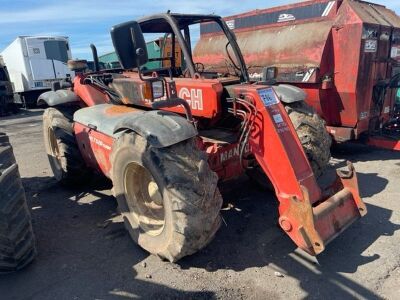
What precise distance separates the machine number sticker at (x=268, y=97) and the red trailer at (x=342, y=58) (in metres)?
2.96

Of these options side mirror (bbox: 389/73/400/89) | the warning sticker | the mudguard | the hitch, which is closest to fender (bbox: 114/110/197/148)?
the mudguard

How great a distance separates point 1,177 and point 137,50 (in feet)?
5.18

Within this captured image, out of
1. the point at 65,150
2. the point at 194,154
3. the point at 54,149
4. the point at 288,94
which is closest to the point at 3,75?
the point at 54,149

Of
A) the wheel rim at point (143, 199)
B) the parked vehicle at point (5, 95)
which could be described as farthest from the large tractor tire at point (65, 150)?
the parked vehicle at point (5, 95)

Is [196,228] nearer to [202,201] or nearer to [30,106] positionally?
[202,201]

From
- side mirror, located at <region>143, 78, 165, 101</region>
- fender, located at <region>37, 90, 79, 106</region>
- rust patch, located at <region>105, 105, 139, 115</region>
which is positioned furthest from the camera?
fender, located at <region>37, 90, 79, 106</region>

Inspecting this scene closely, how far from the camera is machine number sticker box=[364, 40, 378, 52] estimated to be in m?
5.84

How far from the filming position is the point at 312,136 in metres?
4.09

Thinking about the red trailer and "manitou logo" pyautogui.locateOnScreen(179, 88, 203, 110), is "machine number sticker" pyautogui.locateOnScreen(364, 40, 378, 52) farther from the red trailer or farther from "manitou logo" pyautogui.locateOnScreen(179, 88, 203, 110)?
"manitou logo" pyautogui.locateOnScreen(179, 88, 203, 110)

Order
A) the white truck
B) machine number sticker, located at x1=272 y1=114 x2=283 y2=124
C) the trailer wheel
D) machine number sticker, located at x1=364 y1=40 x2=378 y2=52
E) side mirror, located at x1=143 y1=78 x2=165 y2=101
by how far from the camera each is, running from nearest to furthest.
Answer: machine number sticker, located at x1=272 y1=114 x2=283 y2=124 < side mirror, located at x1=143 y1=78 x2=165 y2=101 < the trailer wheel < machine number sticker, located at x1=364 y1=40 x2=378 y2=52 < the white truck

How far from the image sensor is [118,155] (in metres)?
3.45

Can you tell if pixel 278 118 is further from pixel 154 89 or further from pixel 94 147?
pixel 94 147

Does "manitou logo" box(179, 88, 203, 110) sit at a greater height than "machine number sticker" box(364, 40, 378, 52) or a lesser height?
lesser

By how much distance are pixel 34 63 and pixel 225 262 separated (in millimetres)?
16835
